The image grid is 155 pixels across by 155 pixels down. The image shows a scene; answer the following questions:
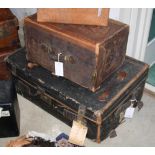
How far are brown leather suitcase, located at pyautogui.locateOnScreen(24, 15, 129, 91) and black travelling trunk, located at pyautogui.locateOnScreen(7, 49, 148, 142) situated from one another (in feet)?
0.18

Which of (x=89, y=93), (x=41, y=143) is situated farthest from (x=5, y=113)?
(x=89, y=93)

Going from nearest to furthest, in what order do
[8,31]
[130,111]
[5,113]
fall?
[5,113], [130,111], [8,31]

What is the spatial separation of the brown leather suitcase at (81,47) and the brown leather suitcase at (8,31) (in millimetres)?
367

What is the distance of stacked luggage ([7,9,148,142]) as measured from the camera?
1.75 metres

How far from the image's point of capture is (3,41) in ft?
7.64

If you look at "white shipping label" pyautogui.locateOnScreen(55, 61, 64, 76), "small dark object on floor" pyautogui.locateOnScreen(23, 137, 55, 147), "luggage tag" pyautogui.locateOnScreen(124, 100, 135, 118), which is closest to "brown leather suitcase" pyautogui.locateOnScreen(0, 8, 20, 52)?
"white shipping label" pyautogui.locateOnScreen(55, 61, 64, 76)

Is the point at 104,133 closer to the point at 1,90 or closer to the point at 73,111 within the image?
the point at 73,111

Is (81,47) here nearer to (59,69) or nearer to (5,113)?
(59,69)

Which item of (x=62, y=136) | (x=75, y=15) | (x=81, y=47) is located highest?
(x=75, y=15)

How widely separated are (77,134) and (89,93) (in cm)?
27

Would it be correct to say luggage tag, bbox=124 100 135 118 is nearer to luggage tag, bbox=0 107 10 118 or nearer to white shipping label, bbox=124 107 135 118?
white shipping label, bbox=124 107 135 118

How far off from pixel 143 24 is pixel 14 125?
1.16 m

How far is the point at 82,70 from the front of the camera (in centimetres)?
180
